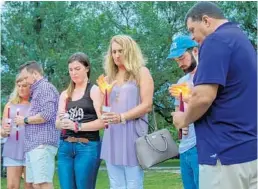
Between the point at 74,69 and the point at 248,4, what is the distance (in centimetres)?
1436

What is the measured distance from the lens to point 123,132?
4535 mm

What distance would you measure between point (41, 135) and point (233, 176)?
2.57 m

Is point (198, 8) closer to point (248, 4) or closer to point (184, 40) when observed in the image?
point (184, 40)

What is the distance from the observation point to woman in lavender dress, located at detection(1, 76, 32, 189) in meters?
5.54

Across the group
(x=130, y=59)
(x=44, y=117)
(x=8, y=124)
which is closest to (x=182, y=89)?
(x=130, y=59)

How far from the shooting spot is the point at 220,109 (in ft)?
10.3

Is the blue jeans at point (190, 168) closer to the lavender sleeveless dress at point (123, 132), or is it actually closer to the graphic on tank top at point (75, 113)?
the lavender sleeveless dress at point (123, 132)

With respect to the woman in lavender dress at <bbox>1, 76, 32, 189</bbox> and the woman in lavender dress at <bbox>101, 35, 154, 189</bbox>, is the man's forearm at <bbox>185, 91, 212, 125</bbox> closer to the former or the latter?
the woman in lavender dress at <bbox>101, 35, 154, 189</bbox>

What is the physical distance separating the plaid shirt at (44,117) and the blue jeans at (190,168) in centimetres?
151

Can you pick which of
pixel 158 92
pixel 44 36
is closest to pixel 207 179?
pixel 158 92

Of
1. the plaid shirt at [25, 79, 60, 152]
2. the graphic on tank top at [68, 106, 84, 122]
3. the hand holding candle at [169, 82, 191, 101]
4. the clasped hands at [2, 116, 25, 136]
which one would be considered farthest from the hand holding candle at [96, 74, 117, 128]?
the clasped hands at [2, 116, 25, 136]

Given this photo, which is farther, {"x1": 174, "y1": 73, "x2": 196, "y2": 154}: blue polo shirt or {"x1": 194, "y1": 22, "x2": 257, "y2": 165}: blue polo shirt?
{"x1": 174, "y1": 73, "x2": 196, "y2": 154}: blue polo shirt

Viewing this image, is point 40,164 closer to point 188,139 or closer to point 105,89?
point 105,89

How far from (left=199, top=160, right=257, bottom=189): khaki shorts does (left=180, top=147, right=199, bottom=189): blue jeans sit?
3.34 feet
